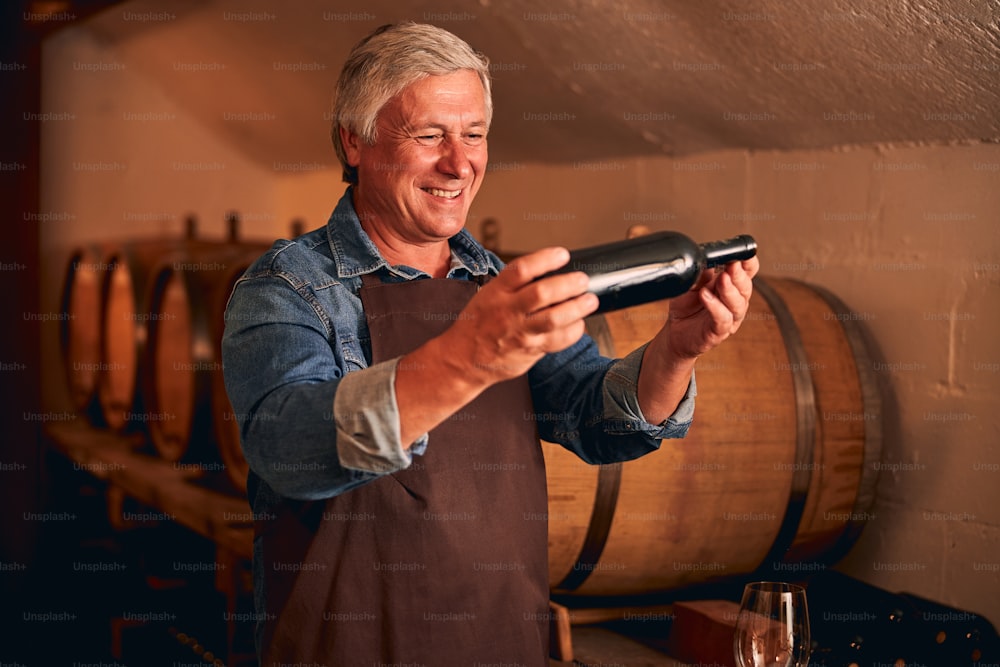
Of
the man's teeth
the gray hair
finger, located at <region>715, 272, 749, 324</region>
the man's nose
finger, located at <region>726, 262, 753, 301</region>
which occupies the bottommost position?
finger, located at <region>715, 272, 749, 324</region>

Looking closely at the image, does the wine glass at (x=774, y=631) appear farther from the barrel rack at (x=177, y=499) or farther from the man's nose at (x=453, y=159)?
the barrel rack at (x=177, y=499)

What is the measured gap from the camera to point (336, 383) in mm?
1171

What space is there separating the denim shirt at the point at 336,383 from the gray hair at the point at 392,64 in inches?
6.1

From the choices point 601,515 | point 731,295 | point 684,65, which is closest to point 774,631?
point 731,295

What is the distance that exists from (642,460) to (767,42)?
960mm

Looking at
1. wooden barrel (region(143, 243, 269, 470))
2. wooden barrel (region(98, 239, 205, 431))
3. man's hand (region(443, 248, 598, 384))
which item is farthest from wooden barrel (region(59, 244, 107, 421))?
man's hand (region(443, 248, 598, 384))

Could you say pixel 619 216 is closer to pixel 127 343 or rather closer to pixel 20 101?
pixel 127 343

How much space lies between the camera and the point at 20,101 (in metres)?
4.69

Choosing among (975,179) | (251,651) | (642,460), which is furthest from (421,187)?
(251,651)

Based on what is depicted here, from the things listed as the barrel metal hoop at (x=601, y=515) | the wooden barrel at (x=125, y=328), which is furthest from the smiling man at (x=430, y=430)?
the wooden barrel at (x=125, y=328)

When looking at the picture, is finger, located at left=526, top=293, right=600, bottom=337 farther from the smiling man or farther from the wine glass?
the wine glass

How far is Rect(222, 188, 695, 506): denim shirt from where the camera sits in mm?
1136

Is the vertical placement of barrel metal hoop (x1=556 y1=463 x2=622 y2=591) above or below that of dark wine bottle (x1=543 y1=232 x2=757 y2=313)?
below

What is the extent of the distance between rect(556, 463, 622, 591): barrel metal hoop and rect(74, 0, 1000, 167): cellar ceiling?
0.99 m
